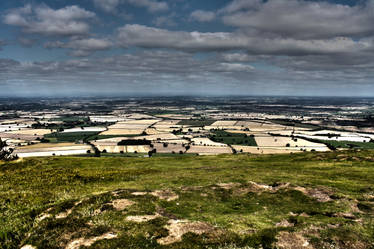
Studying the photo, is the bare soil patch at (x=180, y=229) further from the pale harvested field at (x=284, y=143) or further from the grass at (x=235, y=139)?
the grass at (x=235, y=139)

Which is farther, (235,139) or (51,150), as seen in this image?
(235,139)

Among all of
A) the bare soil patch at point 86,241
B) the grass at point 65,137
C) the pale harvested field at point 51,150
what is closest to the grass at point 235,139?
the pale harvested field at point 51,150


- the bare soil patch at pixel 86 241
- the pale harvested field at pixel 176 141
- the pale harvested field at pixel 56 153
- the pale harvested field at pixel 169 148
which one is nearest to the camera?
the bare soil patch at pixel 86 241

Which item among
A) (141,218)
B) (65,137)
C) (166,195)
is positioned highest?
(141,218)

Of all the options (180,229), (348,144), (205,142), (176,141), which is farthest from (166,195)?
(348,144)

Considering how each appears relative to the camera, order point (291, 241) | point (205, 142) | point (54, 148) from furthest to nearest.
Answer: point (205, 142) → point (54, 148) → point (291, 241)

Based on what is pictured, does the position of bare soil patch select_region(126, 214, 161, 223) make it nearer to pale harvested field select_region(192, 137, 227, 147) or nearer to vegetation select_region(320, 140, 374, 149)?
pale harvested field select_region(192, 137, 227, 147)

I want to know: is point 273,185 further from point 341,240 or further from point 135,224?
point 135,224

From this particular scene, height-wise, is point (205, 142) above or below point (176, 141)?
below

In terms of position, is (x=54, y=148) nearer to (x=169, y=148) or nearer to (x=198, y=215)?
(x=169, y=148)

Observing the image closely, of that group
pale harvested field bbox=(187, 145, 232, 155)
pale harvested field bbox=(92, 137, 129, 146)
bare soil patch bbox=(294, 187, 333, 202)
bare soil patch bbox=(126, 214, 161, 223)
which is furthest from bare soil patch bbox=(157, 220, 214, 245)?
pale harvested field bbox=(92, 137, 129, 146)

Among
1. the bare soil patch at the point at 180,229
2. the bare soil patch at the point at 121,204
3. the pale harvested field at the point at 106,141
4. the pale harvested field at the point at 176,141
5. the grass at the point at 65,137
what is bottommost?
the pale harvested field at the point at 176,141

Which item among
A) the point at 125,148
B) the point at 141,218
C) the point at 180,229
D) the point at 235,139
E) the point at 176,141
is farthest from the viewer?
the point at 235,139
